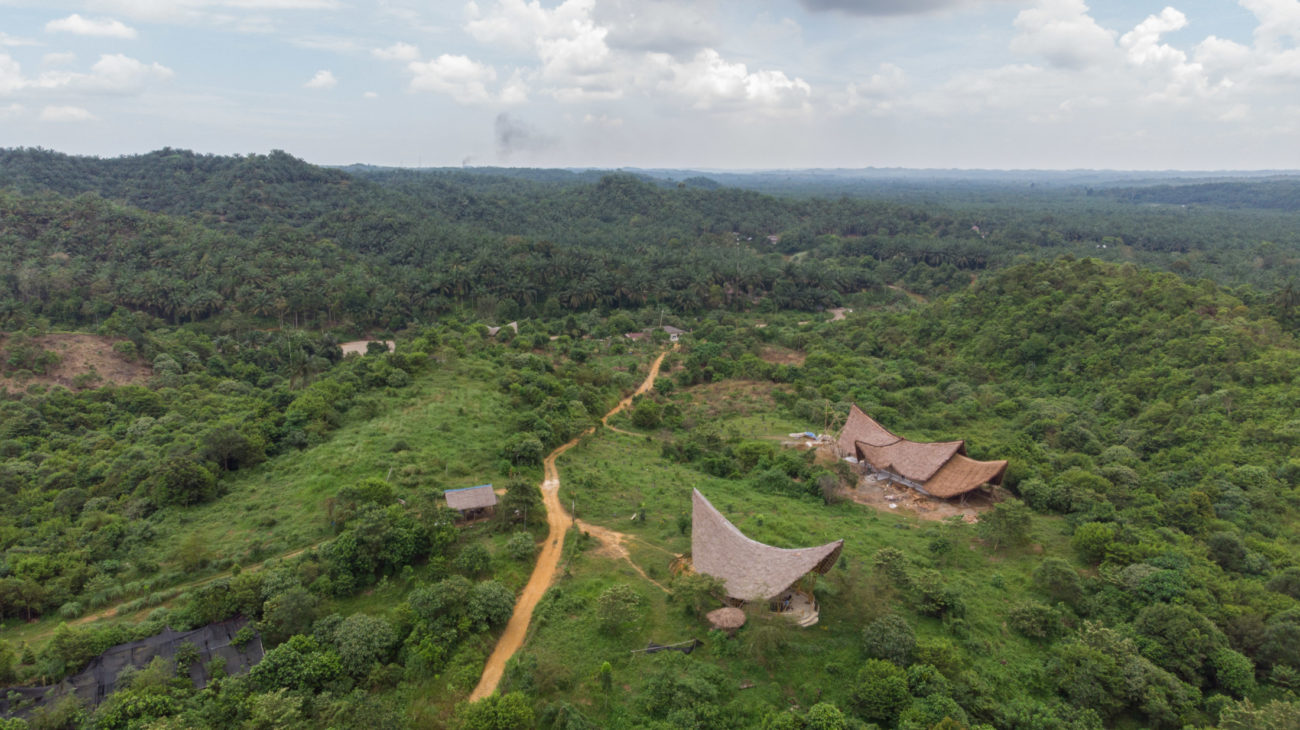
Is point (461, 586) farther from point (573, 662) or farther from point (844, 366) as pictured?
point (844, 366)

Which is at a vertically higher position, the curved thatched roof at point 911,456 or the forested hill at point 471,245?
the forested hill at point 471,245

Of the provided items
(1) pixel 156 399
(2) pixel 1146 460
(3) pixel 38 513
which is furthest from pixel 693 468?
(1) pixel 156 399

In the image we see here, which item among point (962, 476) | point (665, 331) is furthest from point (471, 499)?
point (665, 331)

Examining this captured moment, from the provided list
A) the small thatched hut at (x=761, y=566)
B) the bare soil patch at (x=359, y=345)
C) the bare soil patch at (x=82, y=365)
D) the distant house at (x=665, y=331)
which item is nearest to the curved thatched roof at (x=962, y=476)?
the small thatched hut at (x=761, y=566)

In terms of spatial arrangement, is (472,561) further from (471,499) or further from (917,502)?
(917,502)

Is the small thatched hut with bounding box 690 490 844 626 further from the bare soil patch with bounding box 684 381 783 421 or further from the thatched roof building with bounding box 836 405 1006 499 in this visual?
the bare soil patch with bounding box 684 381 783 421

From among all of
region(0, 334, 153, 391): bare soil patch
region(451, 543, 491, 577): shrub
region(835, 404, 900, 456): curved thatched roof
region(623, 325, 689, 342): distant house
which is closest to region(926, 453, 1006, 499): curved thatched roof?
Result: region(835, 404, 900, 456): curved thatched roof

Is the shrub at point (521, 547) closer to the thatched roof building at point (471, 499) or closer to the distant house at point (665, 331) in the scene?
the thatched roof building at point (471, 499)
